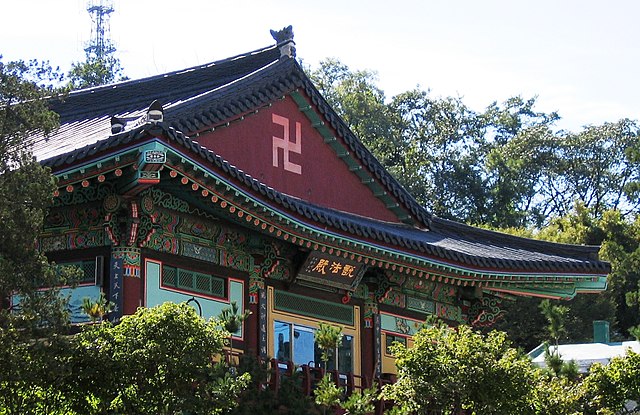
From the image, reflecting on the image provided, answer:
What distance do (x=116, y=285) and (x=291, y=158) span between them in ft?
21.4

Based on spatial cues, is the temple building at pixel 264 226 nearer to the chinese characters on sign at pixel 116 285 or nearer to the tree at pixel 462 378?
the chinese characters on sign at pixel 116 285

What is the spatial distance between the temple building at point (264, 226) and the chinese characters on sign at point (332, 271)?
0.04 metres

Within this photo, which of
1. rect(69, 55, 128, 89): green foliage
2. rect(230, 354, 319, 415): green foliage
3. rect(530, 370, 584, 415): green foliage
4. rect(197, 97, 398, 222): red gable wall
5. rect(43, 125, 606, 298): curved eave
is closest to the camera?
rect(43, 125, 606, 298): curved eave

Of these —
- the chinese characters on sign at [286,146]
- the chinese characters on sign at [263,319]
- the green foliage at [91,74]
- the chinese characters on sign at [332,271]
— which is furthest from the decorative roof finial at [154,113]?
the green foliage at [91,74]

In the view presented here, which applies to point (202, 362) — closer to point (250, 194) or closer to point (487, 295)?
point (250, 194)

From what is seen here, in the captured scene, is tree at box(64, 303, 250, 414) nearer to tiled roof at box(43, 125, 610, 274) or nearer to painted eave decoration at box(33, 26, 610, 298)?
painted eave decoration at box(33, 26, 610, 298)

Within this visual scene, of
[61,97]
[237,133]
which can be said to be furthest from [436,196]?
[61,97]

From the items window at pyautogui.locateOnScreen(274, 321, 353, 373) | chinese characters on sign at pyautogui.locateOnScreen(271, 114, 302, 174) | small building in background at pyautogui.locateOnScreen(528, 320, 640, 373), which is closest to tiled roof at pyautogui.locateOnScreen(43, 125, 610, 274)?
chinese characters on sign at pyautogui.locateOnScreen(271, 114, 302, 174)

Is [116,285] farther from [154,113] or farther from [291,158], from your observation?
[291,158]

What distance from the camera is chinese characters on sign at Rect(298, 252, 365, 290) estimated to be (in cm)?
2357

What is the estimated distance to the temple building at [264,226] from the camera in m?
19.9

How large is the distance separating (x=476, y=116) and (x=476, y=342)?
4724cm

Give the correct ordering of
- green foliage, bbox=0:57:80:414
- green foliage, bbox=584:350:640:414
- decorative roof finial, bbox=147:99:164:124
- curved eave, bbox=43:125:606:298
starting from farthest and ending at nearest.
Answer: green foliage, bbox=584:350:640:414
curved eave, bbox=43:125:606:298
decorative roof finial, bbox=147:99:164:124
green foliage, bbox=0:57:80:414

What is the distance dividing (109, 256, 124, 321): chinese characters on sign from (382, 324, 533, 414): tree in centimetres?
446
